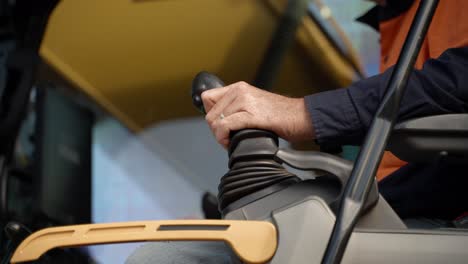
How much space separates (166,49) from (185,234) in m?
1.93

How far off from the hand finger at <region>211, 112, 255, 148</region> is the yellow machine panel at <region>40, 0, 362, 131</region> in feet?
4.74

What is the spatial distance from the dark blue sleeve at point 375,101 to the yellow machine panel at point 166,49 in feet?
4.88

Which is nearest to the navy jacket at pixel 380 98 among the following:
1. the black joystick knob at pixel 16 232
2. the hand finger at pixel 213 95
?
the hand finger at pixel 213 95

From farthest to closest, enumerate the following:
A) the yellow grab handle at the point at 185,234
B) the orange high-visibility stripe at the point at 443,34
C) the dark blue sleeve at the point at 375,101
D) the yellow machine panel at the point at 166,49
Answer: the yellow machine panel at the point at 166,49
the orange high-visibility stripe at the point at 443,34
the dark blue sleeve at the point at 375,101
the yellow grab handle at the point at 185,234

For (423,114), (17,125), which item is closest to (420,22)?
(423,114)

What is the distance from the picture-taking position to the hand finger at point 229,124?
906 mm

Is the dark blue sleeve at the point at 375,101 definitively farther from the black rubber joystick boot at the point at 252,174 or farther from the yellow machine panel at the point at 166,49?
the yellow machine panel at the point at 166,49

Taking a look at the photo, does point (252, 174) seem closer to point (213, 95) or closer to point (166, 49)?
point (213, 95)

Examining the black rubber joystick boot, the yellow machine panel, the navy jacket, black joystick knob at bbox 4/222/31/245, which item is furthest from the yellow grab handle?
the yellow machine panel

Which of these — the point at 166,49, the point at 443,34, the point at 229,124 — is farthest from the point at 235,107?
the point at 166,49

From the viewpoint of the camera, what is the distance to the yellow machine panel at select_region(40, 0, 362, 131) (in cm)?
251

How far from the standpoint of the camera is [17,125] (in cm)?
199

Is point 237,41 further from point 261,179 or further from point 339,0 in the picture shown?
point 261,179

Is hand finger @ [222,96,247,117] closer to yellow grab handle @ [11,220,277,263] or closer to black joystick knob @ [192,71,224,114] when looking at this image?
black joystick knob @ [192,71,224,114]
